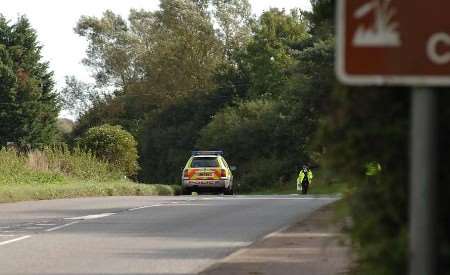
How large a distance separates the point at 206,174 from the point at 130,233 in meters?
21.8

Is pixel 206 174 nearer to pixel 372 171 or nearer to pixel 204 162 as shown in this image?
pixel 204 162

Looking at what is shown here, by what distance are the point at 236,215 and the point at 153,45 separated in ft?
216

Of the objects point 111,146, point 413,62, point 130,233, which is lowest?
point 130,233

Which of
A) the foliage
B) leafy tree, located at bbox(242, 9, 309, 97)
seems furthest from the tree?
the foliage

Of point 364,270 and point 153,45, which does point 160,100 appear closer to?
point 153,45

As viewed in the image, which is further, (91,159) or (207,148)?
(207,148)

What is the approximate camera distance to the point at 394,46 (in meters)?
4.20

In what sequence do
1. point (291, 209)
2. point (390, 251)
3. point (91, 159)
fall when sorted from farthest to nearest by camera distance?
point (91, 159)
point (291, 209)
point (390, 251)

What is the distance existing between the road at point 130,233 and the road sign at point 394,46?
5.85 meters

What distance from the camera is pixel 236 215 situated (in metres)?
23.3

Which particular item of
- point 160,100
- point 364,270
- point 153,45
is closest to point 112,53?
point 153,45

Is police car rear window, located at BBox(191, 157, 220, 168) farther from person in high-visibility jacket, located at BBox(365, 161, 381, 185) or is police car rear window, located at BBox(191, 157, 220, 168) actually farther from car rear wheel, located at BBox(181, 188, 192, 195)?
person in high-visibility jacket, located at BBox(365, 161, 381, 185)

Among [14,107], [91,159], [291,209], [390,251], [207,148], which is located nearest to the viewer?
[390,251]

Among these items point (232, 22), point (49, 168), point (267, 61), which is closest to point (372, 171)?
point (49, 168)
